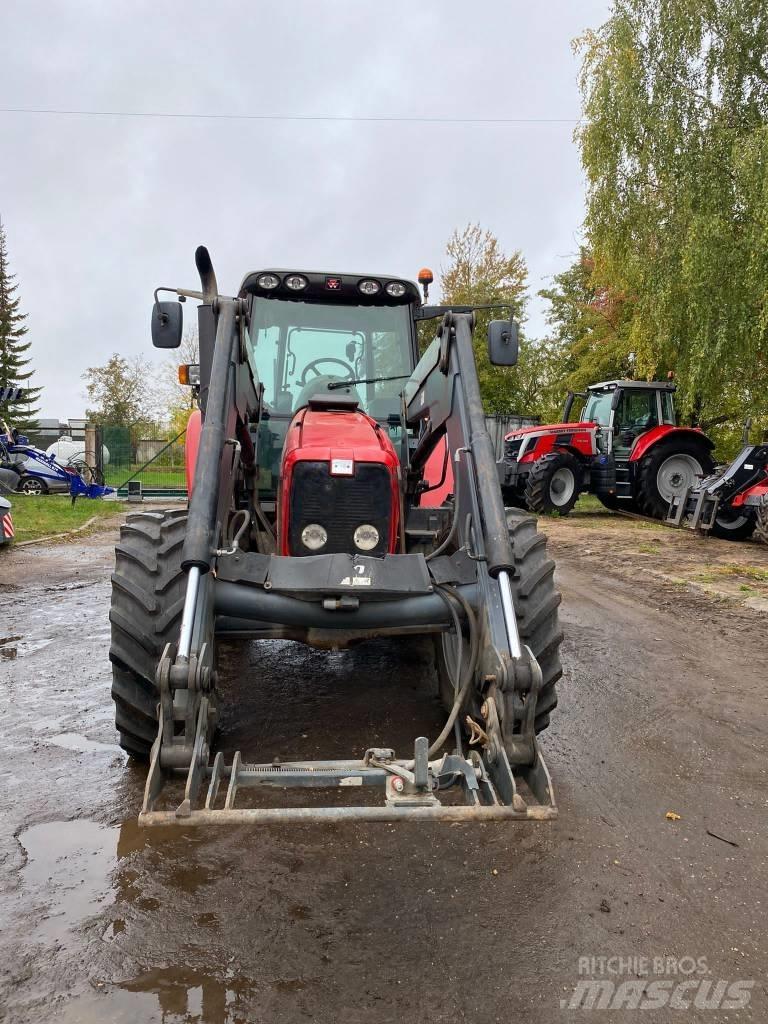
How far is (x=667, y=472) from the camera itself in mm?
14578

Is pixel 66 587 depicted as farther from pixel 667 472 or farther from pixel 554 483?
pixel 667 472

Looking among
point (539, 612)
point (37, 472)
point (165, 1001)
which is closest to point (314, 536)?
point (539, 612)

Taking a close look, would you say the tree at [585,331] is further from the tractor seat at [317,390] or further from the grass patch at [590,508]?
the tractor seat at [317,390]

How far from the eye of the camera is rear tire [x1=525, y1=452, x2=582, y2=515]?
45.8ft

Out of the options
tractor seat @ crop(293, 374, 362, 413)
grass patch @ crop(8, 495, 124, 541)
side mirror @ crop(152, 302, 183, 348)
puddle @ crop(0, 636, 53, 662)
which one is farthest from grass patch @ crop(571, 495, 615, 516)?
side mirror @ crop(152, 302, 183, 348)

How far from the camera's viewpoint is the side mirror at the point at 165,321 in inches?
143

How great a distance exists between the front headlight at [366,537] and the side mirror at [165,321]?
135 cm

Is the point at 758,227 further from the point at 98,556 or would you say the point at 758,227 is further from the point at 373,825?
the point at 373,825

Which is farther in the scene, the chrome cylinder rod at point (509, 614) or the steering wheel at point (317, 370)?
the steering wheel at point (317, 370)

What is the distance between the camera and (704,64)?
43.6ft

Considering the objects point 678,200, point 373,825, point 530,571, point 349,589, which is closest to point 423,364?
point 530,571

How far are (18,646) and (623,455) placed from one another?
12194mm

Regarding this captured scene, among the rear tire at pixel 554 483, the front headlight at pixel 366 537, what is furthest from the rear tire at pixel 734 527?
the front headlight at pixel 366 537

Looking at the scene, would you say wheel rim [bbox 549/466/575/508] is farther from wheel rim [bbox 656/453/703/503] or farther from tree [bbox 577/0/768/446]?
tree [bbox 577/0/768/446]
